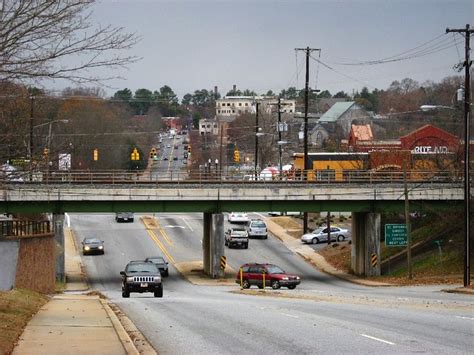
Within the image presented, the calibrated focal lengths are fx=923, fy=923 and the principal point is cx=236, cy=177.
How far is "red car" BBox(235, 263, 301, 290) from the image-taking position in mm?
44344

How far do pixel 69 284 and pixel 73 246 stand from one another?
22.0 metres

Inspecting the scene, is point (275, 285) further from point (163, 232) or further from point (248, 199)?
point (163, 232)

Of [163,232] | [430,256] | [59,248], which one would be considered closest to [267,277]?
[430,256]

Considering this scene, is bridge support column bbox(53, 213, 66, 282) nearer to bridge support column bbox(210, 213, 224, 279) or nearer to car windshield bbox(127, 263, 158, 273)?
bridge support column bbox(210, 213, 224, 279)

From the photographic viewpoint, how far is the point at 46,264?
40.5 m

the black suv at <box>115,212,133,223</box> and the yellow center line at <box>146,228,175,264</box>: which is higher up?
the black suv at <box>115,212,133,223</box>

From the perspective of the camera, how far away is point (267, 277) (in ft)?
147

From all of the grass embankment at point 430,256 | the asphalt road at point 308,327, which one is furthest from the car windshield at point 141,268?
the grass embankment at point 430,256

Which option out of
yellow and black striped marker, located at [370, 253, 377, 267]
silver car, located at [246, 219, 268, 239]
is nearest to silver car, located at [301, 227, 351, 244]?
→ silver car, located at [246, 219, 268, 239]

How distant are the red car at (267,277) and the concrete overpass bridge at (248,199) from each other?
8722 millimetres

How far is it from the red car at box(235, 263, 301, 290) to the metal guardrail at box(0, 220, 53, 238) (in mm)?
10330

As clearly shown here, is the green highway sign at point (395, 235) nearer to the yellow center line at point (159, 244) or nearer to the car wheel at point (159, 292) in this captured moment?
the car wheel at point (159, 292)

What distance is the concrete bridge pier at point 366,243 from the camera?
5356cm

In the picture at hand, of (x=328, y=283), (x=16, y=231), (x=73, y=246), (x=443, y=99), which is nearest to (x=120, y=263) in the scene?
(x=73, y=246)
